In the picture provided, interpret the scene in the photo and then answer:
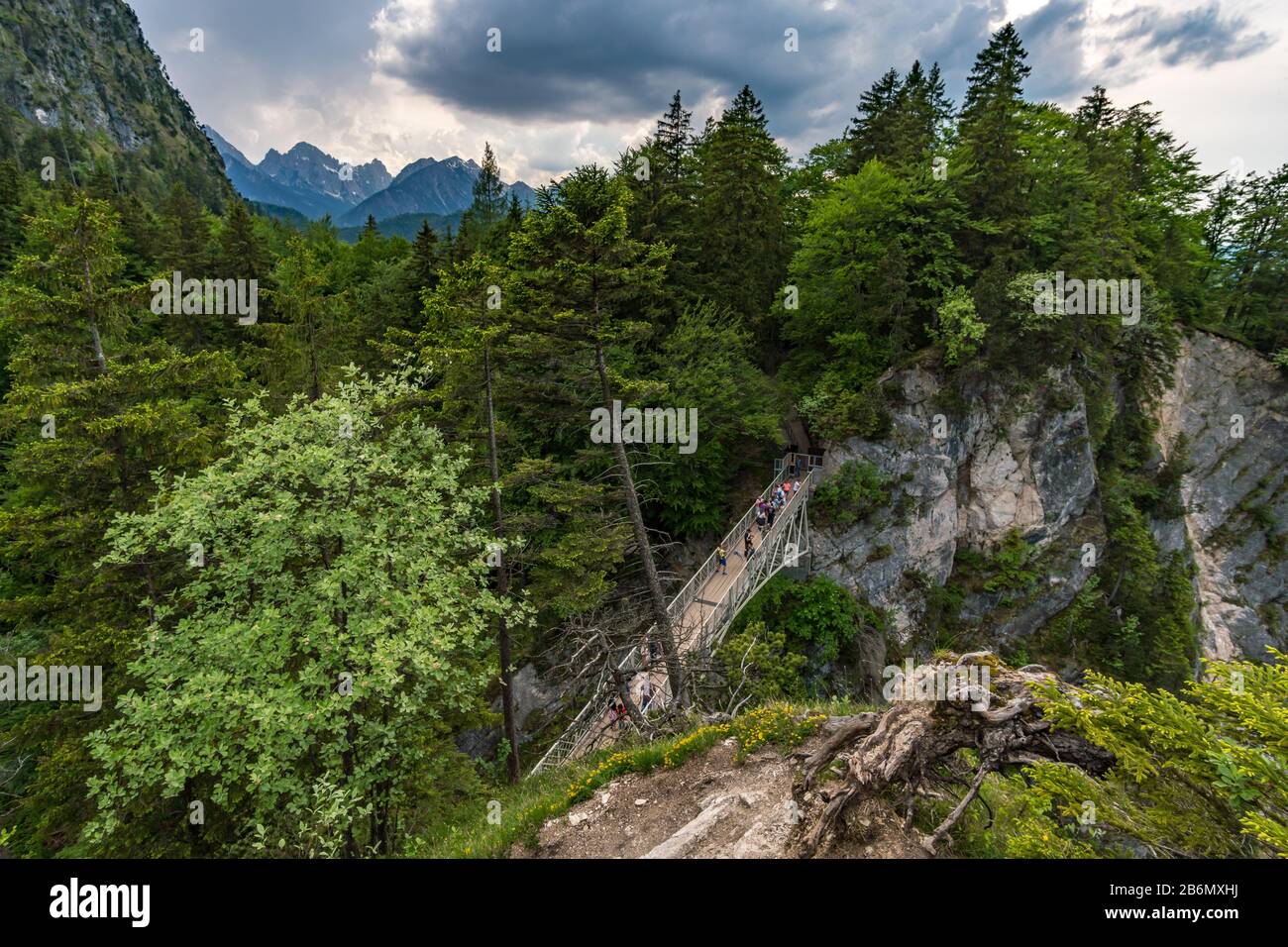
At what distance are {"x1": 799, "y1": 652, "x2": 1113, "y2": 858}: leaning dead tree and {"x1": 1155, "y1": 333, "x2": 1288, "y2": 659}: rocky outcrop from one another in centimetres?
3482

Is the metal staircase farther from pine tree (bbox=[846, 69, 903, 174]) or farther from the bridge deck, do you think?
pine tree (bbox=[846, 69, 903, 174])

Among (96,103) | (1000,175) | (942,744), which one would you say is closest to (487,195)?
(1000,175)

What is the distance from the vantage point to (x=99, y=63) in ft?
428

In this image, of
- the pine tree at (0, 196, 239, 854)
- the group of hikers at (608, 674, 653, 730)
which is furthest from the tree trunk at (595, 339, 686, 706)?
the pine tree at (0, 196, 239, 854)

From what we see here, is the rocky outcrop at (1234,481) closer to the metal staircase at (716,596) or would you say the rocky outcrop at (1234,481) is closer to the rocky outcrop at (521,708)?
the metal staircase at (716,596)

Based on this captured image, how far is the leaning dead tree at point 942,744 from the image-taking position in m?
5.35

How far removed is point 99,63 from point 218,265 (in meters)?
175

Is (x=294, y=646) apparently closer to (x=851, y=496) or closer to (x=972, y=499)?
(x=851, y=496)

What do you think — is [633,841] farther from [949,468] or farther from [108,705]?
[949,468]

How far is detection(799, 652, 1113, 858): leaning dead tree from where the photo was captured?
5.35m

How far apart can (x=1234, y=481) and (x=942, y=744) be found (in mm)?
40045

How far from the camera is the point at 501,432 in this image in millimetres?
14805

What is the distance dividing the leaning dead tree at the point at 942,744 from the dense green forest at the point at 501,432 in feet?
3.36

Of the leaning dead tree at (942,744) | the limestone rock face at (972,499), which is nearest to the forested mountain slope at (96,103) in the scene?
the limestone rock face at (972,499)
